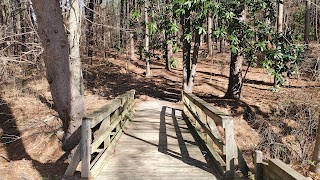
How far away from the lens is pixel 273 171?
3.96 meters

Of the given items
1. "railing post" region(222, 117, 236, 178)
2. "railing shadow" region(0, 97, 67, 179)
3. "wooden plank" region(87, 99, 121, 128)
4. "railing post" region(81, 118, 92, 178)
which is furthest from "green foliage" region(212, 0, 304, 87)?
"railing shadow" region(0, 97, 67, 179)

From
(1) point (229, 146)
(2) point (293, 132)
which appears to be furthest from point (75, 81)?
(2) point (293, 132)

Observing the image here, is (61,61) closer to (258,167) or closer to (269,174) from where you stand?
(258,167)

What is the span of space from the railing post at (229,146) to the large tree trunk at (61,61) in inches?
157


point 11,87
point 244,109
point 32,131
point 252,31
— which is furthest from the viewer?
point 11,87

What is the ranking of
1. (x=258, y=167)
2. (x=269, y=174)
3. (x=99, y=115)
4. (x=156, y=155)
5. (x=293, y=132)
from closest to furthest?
1. (x=269, y=174)
2. (x=258, y=167)
3. (x=99, y=115)
4. (x=156, y=155)
5. (x=293, y=132)

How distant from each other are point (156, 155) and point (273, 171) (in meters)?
2.50

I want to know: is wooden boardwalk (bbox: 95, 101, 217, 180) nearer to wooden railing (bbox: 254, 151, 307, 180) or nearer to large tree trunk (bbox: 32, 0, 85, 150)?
wooden railing (bbox: 254, 151, 307, 180)

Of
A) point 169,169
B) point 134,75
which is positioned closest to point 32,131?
point 169,169

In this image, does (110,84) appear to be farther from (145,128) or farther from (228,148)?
(228,148)

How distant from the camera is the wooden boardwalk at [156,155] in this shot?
15.9 feet

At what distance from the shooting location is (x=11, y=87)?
1642 centimetres

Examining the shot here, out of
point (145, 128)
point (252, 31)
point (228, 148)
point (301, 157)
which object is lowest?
point (301, 157)

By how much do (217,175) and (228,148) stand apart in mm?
506
